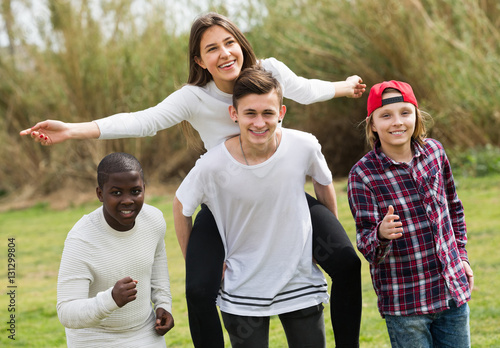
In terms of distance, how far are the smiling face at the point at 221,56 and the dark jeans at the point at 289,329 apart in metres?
1.06

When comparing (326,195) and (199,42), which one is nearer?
(326,195)

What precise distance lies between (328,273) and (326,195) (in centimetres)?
36

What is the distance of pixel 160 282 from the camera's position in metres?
2.85

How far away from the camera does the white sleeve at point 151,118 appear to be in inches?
116

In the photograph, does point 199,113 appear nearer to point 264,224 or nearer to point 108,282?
point 264,224

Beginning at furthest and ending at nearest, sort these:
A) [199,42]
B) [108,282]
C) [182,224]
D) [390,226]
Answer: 1. [199,42]
2. [182,224]
3. [108,282]
4. [390,226]

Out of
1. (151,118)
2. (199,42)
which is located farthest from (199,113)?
(199,42)

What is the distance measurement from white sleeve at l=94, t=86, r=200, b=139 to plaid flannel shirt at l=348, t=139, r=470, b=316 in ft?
2.79

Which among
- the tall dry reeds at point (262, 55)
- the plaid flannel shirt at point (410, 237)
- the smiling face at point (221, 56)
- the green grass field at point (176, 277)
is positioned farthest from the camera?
the tall dry reeds at point (262, 55)

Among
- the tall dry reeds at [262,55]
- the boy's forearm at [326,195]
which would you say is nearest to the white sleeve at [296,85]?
the boy's forearm at [326,195]

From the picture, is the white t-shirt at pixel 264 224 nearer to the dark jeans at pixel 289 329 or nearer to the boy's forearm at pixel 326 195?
the dark jeans at pixel 289 329

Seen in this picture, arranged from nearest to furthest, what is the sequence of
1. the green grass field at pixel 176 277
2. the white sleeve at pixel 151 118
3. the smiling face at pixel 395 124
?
the smiling face at pixel 395 124 < the white sleeve at pixel 151 118 < the green grass field at pixel 176 277

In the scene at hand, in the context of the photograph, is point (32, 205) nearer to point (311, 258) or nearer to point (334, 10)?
point (334, 10)

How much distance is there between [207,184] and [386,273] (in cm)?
83
